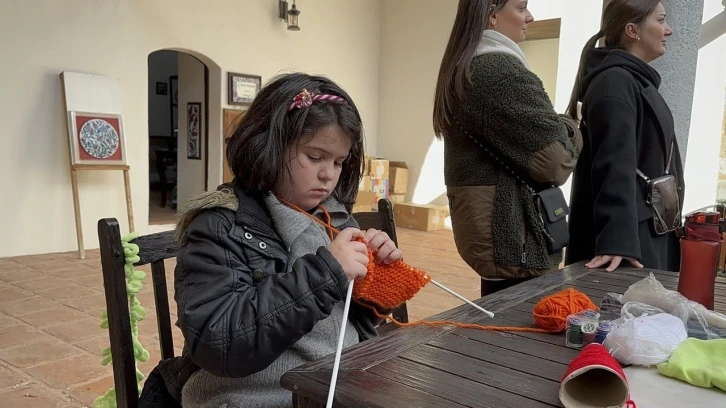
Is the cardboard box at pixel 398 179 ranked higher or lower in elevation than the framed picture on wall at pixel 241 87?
lower

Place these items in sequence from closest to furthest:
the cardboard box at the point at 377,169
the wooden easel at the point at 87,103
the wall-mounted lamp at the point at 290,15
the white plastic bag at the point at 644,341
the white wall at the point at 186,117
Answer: the white plastic bag at the point at 644,341, the wooden easel at the point at 87,103, the wall-mounted lamp at the point at 290,15, the white wall at the point at 186,117, the cardboard box at the point at 377,169

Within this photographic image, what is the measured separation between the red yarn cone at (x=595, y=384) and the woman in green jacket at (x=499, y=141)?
76cm

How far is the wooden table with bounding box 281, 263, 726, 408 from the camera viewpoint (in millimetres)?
742

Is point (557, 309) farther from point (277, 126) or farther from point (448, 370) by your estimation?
point (277, 126)

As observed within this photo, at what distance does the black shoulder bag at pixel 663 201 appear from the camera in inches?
62.9

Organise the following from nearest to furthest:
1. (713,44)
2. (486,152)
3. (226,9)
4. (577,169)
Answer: (486,152) → (577,169) → (713,44) → (226,9)

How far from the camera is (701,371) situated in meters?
0.78

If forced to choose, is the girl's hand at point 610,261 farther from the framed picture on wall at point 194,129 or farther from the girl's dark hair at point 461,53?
the framed picture on wall at point 194,129

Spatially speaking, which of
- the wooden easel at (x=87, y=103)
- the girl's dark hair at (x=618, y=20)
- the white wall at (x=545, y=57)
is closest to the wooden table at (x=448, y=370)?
the girl's dark hair at (x=618, y=20)

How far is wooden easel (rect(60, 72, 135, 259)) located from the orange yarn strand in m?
4.15

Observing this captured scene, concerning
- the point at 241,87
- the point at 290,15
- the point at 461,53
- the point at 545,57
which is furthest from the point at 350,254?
the point at 545,57

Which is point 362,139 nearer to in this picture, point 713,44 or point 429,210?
point 713,44

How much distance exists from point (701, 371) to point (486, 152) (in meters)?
0.84

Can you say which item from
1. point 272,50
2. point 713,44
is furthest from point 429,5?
point 713,44
